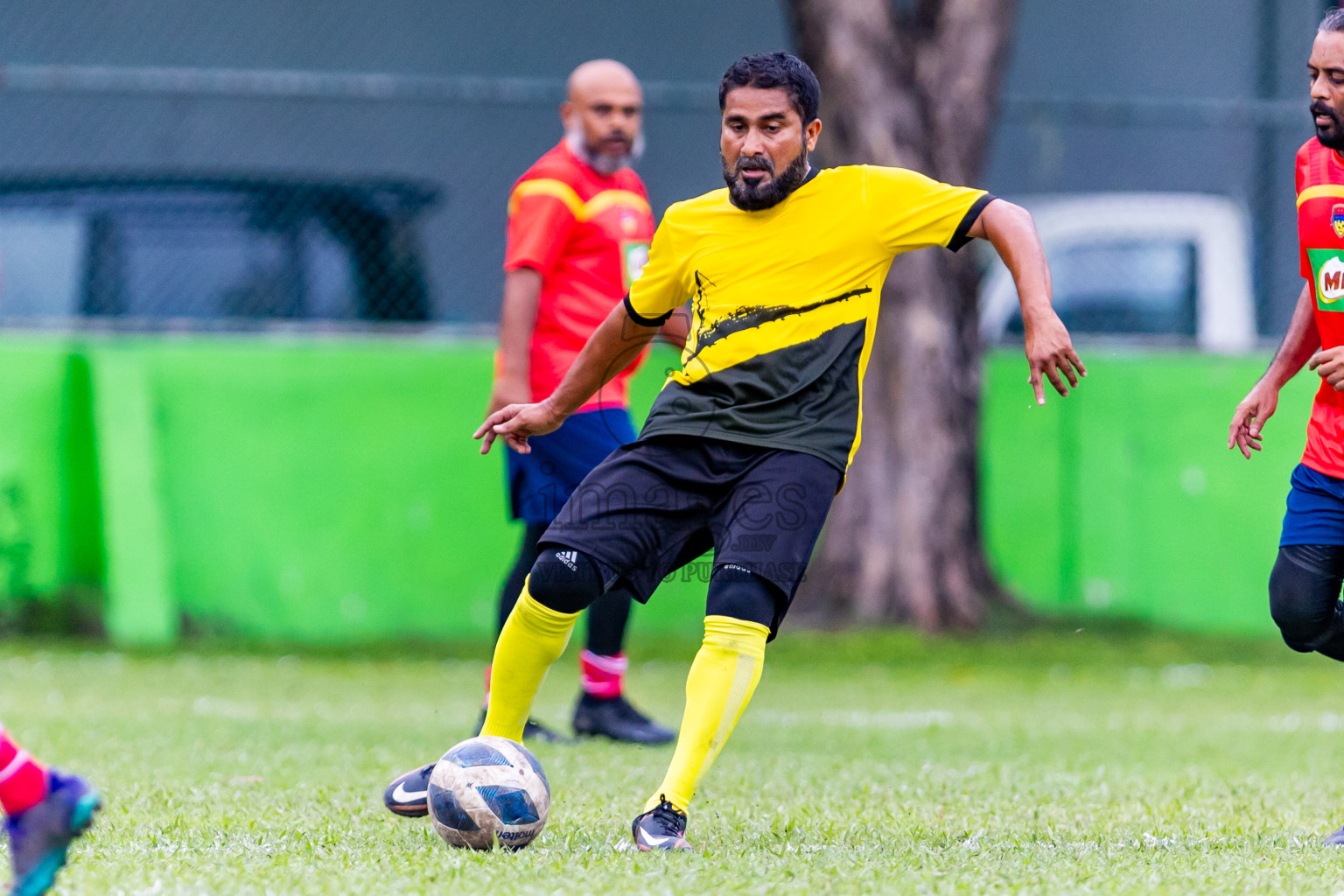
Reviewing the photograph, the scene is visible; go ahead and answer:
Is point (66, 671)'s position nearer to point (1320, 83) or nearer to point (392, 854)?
point (392, 854)

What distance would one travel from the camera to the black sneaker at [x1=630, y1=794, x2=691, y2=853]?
3643 mm

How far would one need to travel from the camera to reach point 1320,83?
3963 millimetres

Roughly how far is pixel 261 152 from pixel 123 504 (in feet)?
8.28

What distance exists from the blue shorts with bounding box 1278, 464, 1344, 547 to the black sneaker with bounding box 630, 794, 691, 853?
68.9 inches

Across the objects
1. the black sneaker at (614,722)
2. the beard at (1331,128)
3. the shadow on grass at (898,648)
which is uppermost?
the beard at (1331,128)

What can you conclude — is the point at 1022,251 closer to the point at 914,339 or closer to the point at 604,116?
Result: the point at 604,116

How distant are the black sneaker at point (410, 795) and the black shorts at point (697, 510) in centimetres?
74

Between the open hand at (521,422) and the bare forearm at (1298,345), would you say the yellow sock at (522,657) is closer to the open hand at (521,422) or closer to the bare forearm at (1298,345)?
the open hand at (521,422)

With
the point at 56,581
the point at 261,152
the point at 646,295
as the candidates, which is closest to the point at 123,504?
the point at 56,581

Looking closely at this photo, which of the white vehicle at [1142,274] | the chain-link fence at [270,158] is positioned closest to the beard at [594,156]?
the chain-link fence at [270,158]

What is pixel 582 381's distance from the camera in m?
4.27

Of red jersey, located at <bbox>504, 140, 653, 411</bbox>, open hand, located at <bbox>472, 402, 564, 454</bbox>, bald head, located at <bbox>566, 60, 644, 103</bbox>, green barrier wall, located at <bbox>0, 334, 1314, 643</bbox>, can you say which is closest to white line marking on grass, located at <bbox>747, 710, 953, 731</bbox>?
red jersey, located at <bbox>504, 140, 653, 411</bbox>

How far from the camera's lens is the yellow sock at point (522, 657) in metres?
4.04

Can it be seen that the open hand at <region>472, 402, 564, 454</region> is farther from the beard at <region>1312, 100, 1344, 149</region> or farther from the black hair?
the beard at <region>1312, 100, 1344, 149</region>
